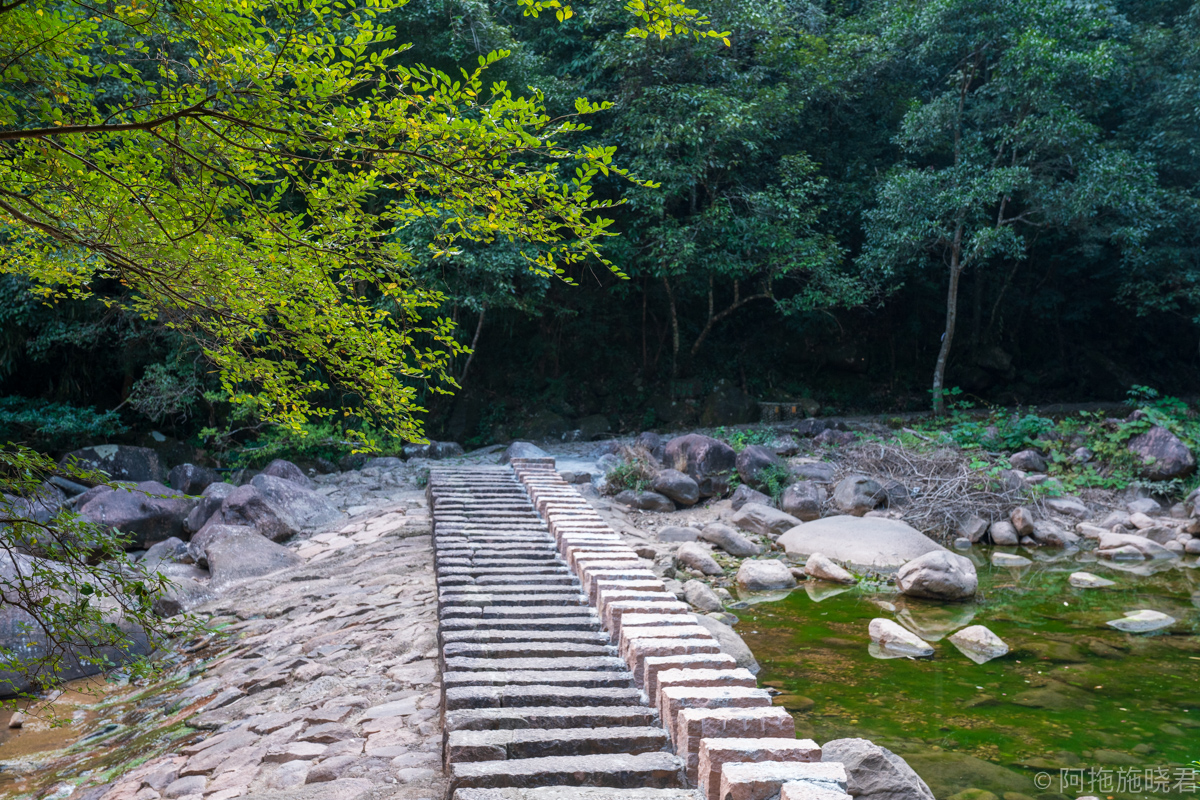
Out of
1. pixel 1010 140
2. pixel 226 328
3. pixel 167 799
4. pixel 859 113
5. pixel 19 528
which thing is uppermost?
pixel 859 113

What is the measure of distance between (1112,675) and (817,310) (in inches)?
461

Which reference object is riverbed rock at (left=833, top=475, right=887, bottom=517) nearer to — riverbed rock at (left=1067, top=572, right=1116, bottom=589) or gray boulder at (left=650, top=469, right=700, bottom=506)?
gray boulder at (left=650, top=469, right=700, bottom=506)

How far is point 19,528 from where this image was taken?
199 centimetres

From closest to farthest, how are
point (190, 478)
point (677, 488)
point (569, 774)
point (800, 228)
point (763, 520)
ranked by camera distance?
point (569, 774) < point (763, 520) < point (677, 488) < point (190, 478) < point (800, 228)

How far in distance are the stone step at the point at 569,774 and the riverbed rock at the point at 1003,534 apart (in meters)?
7.73

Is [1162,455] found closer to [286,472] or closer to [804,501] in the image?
[804,501]

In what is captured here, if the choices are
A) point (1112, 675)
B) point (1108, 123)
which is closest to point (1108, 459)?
point (1112, 675)

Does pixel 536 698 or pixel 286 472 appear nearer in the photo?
pixel 536 698

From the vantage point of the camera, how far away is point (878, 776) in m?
3.23

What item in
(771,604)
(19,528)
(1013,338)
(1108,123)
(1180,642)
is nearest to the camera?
(19,528)

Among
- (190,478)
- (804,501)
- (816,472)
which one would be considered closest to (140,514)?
(190,478)

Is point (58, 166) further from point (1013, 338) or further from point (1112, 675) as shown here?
point (1013, 338)

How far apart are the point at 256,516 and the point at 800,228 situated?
1022cm

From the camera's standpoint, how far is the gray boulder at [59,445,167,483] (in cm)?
1005
